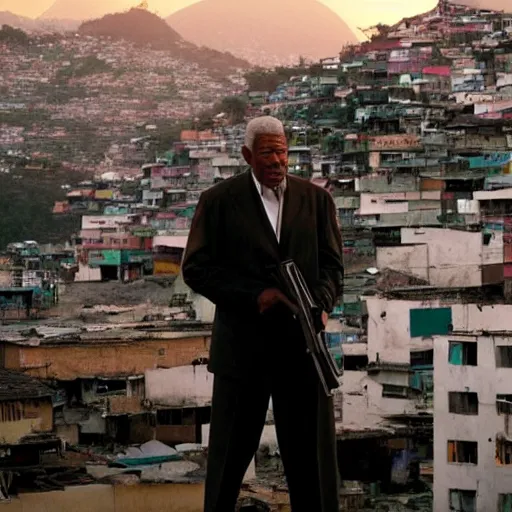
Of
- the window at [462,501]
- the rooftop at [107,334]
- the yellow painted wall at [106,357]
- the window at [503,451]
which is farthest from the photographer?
the rooftop at [107,334]

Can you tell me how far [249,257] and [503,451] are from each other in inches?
375

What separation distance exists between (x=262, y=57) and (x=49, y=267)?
144ft

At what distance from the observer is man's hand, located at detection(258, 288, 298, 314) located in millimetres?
3842

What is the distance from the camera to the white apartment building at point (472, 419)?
13.3 metres

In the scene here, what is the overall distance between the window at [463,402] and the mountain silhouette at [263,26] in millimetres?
57663

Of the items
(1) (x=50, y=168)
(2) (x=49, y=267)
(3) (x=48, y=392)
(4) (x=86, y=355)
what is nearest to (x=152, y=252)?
(2) (x=49, y=267)

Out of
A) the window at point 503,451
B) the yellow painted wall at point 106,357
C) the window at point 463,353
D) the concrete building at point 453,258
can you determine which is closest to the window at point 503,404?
the window at point 503,451

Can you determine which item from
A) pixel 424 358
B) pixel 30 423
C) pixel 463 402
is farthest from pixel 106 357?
pixel 463 402

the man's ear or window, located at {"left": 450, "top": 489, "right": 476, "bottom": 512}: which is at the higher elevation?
the man's ear

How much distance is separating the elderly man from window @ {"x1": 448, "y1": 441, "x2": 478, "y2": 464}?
31.7 ft

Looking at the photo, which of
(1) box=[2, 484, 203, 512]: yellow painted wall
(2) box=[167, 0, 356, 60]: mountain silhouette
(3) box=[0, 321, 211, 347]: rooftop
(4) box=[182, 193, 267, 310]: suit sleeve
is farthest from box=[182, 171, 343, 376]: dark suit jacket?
(2) box=[167, 0, 356, 60]: mountain silhouette

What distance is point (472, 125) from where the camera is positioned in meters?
27.5

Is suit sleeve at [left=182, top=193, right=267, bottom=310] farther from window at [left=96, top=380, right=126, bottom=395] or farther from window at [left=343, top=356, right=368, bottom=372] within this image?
window at [left=96, top=380, right=126, bottom=395]

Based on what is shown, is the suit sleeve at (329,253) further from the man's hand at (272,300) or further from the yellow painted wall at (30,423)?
the yellow painted wall at (30,423)
